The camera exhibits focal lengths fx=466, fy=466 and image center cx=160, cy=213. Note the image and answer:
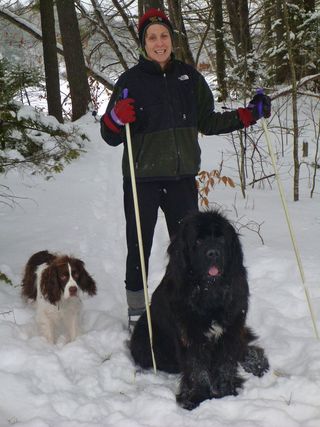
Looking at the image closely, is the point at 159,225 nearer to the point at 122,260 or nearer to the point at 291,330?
the point at 122,260

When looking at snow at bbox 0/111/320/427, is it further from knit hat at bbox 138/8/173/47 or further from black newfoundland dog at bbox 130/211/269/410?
knit hat at bbox 138/8/173/47

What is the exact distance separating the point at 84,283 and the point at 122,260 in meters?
1.71

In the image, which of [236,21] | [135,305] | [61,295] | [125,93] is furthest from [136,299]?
[236,21]

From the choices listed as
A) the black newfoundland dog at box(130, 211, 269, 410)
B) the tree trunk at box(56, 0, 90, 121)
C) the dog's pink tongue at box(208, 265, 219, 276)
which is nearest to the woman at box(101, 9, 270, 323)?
the black newfoundland dog at box(130, 211, 269, 410)

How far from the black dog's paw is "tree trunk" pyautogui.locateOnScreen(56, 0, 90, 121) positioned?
1224 centimetres

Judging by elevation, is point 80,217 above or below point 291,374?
above

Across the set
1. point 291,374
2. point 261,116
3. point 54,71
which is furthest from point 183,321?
point 54,71

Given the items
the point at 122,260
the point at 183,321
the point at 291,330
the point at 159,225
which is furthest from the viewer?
the point at 159,225

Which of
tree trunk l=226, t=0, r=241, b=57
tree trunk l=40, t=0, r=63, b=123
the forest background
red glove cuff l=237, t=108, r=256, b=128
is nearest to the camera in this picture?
red glove cuff l=237, t=108, r=256, b=128

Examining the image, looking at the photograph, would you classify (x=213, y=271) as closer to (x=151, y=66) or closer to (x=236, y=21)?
(x=151, y=66)

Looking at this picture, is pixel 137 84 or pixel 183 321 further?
pixel 137 84

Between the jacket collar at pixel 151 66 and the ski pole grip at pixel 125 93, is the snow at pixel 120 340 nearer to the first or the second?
the ski pole grip at pixel 125 93

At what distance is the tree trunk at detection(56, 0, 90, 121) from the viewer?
539 inches

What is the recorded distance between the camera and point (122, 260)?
577 cm
